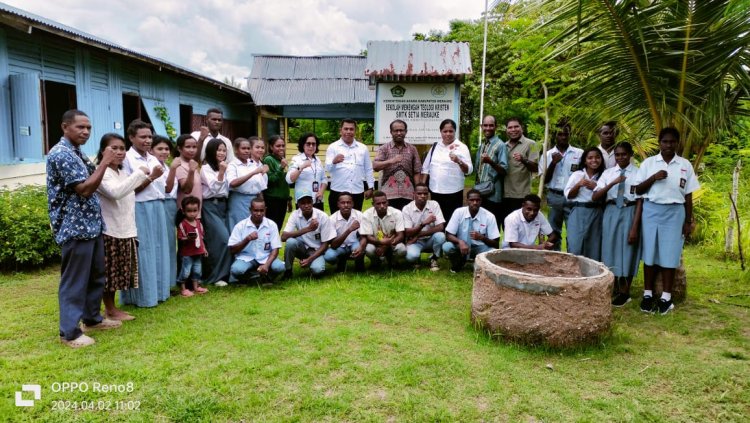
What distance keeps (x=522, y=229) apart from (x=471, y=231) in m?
0.60

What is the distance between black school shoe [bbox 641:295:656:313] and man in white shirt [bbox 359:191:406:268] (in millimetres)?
2569

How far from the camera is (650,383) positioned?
330 cm

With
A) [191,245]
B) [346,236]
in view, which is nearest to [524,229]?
[346,236]

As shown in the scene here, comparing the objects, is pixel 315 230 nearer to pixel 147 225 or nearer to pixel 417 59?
pixel 147 225

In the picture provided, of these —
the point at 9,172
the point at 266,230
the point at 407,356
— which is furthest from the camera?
the point at 9,172

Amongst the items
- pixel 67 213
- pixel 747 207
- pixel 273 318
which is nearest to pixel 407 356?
pixel 273 318

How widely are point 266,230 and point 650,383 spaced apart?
12.5ft

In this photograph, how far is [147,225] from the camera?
4.57 metres

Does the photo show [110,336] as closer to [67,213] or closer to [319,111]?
[67,213]

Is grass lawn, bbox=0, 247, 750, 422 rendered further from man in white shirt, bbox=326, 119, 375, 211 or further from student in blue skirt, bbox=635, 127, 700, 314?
man in white shirt, bbox=326, 119, 375, 211

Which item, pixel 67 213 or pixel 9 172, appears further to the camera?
pixel 9 172

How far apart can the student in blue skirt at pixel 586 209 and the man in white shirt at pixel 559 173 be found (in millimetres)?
420

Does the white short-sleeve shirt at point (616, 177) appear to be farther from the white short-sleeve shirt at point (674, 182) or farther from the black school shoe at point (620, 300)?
the black school shoe at point (620, 300)

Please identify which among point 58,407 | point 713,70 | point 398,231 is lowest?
point 58,407
